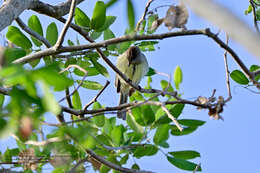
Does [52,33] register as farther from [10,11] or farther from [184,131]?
[184,131]

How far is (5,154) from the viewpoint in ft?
12.3

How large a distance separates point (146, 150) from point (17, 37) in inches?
70.3

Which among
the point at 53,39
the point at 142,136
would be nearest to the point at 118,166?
the point at 142,136

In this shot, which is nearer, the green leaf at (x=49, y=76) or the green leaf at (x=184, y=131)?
the green leaf at (x=49, y=76)

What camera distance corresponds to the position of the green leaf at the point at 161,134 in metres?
2.79

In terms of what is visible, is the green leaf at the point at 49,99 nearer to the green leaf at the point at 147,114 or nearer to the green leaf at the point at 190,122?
the green leaf at the point at 147,114

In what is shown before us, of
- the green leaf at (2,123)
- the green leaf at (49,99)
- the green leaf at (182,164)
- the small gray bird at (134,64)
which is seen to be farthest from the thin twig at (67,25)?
the small gray bird at (134,64)

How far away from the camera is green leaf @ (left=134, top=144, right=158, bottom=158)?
114 inches

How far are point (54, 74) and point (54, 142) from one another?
3.05ft

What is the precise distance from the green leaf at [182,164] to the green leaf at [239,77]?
3.61 ft

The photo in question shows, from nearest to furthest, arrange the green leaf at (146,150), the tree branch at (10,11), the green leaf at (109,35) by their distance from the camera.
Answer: the green leaf at (146,150)
the tree branch at (10,11)
the green leaf at (109,35)

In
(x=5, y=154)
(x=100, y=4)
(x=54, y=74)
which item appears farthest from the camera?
(x=5, y=154)

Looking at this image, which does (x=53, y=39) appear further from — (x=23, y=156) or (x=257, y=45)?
(x=257, y=45)

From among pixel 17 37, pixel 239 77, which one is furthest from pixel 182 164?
pixel 17 37
